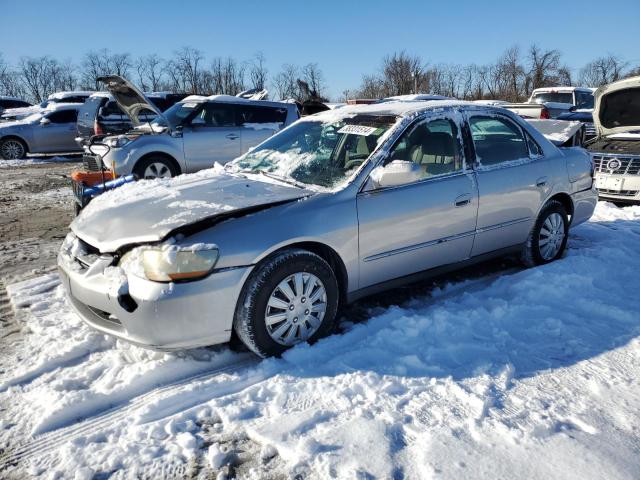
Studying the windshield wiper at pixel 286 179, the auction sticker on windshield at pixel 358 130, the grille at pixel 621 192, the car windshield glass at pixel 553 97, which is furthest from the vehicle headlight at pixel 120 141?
the car windshield glass at pixel 553 97

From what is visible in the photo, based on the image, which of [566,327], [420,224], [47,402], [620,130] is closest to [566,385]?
[566,327]

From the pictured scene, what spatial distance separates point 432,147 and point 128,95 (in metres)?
4.58

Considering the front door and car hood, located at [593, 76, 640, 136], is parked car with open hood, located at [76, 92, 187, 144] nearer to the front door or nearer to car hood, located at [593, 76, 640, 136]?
the front door

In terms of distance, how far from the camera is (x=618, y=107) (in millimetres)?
5305

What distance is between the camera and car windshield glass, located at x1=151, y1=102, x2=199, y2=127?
845cm

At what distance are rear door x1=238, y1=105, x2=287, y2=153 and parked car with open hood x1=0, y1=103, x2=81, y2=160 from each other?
8.08m

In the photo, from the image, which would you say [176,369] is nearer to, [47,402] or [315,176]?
[47,402]

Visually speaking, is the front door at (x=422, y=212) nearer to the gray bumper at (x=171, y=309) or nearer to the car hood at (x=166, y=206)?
the car hood at (x=166, y=206)

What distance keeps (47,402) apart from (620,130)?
5.66 meters

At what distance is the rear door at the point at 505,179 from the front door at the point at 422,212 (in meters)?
0.17

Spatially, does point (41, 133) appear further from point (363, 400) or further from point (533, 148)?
point (363, 400)

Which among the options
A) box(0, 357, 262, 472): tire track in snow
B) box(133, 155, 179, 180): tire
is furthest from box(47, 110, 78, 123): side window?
box(0, 357, 262, 472): tire track in snow

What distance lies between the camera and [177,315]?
2.79m

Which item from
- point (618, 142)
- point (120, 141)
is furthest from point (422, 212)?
point (120, 141)
